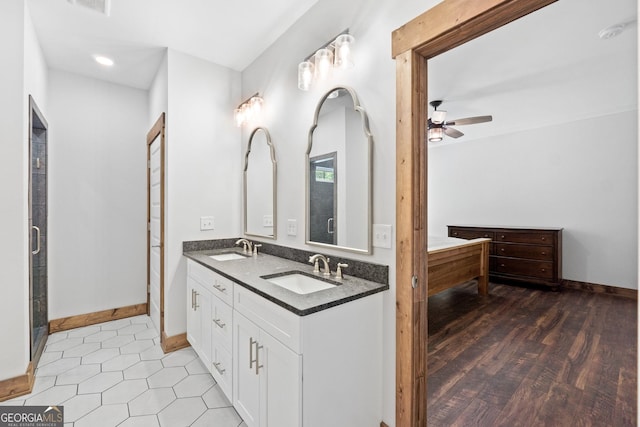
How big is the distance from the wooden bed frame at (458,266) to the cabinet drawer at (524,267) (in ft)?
2.85

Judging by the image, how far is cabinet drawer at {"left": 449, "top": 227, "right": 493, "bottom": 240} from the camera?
493 centimetres

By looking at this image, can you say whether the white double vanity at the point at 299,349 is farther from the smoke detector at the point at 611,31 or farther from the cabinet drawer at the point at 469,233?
the cabinet drawer at the point at 469,233

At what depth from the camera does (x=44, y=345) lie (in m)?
2.63

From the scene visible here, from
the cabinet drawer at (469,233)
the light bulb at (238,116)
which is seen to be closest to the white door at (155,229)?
the light bulb at (238,116)

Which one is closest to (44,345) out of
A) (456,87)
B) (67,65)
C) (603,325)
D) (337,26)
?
(67,65)

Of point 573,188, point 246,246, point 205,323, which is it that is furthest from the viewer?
Answer: point 573,188

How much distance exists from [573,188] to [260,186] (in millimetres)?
4881

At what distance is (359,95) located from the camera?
5.62ft

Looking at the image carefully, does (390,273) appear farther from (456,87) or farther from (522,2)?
(456,87)

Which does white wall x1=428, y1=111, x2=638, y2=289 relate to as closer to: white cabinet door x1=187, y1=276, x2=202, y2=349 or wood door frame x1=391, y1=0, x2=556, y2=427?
wood door frame x1=391, y1=0, x2=556, y2=427

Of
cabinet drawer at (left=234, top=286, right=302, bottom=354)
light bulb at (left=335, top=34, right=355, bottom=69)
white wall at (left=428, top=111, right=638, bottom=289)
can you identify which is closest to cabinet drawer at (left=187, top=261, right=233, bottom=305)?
cabinet drawer at (left=234, top=286, right=302, bottom=354)

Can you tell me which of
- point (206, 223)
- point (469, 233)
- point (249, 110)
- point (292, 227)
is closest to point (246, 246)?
point (206, 223)

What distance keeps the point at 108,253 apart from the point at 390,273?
3.25 m

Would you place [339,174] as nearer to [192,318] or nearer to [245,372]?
[245,372]
